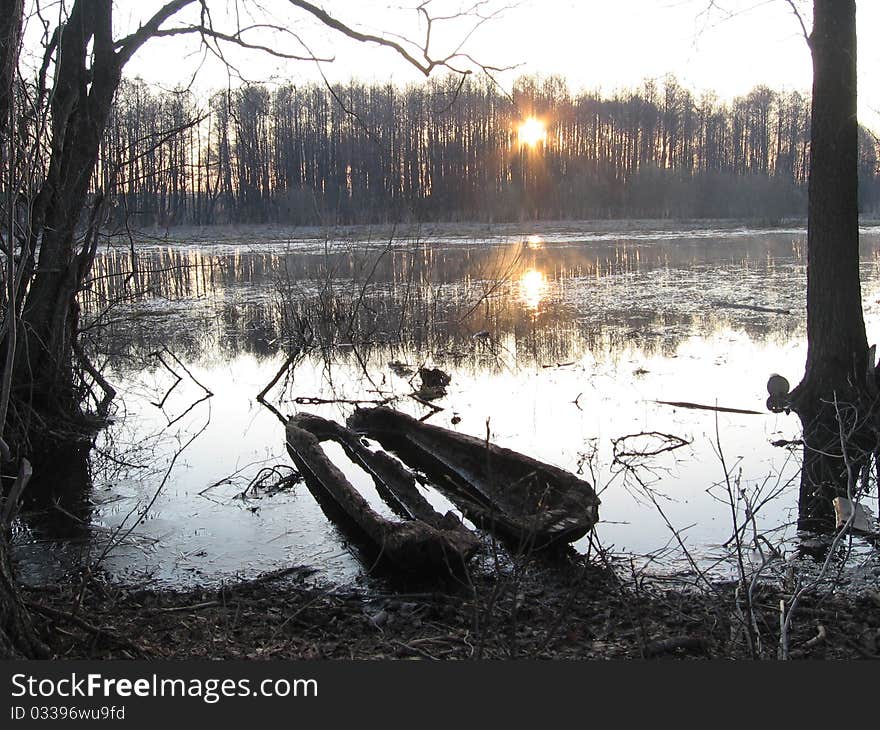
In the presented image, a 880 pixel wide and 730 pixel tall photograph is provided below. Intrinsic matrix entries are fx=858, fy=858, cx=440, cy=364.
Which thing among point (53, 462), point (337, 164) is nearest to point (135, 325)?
point (53, 462)

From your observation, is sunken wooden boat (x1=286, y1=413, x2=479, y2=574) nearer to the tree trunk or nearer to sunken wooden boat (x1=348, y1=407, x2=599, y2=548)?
sunken wooden boat (x1=348, y1=407, x2=599, y2=548)

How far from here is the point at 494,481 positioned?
627 cm

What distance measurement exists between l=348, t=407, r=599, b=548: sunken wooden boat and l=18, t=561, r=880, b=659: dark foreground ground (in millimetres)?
303

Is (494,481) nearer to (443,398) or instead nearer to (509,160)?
(443,398)

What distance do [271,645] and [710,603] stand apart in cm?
228

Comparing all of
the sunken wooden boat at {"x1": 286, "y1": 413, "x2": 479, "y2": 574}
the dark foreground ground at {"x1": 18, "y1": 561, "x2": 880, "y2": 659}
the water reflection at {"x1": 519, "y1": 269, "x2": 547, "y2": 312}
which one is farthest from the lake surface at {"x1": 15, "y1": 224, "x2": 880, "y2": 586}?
the dark foreground ground at {"x1": 18, "y1": 561, "x2": 880, "y2": 659}

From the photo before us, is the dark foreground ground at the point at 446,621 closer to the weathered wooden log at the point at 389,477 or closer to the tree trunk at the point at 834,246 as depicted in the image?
the weathered wooden log at the point at 389,477

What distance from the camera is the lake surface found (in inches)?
232

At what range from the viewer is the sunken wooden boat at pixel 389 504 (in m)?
4.97

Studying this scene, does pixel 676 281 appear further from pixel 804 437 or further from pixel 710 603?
pixel 710 603

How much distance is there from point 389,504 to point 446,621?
92.9 inches

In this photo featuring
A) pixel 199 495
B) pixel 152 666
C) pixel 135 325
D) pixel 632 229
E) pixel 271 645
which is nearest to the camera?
pixel 152 666

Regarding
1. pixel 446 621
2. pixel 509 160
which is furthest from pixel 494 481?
pixel 509 160

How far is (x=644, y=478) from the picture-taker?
23.0ft
